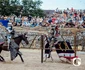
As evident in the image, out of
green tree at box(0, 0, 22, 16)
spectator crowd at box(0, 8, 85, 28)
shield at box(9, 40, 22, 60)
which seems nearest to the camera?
shield at box(9, 40, 22, 60)

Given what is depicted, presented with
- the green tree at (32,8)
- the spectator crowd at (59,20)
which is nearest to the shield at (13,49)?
the spectator crowd at (59,20)

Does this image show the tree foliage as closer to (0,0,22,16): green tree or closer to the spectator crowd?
(0,0,22,16): green tree

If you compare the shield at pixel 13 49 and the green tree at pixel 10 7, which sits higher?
the green tree at pixel 10 7

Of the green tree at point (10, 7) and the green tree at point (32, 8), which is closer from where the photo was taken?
the green tree at point (10, 7)

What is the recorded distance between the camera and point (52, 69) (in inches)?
508

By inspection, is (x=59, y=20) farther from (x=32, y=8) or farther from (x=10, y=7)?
(x=32, y=8)

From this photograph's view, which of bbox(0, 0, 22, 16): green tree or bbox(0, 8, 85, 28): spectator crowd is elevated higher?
bbox(0, 0, 22, 16): green tree

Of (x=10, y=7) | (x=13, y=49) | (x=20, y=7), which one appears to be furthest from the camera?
(x=20, y=7)

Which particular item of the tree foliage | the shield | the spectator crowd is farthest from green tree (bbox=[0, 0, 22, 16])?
the shield

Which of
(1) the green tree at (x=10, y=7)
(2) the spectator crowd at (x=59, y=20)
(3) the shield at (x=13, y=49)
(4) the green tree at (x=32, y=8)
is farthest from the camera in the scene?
(4) the green tree at (x=32, y=8)

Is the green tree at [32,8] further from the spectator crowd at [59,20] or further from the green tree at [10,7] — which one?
the spectator crowd at [59,20]

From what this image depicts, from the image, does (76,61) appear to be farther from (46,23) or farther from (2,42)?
(46,23)

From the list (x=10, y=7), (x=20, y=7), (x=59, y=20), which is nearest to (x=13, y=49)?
(x=59, y=20)

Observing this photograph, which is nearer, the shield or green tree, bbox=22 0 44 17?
the shield
